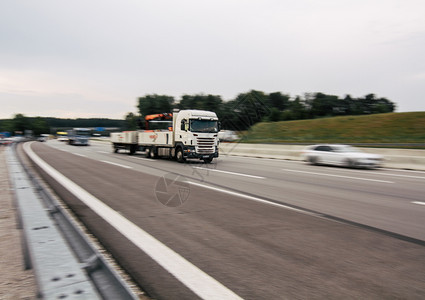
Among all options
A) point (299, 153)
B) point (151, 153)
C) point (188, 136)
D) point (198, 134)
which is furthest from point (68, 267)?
point (299, 153)

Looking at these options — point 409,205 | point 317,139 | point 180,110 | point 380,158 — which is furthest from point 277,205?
point 317,139

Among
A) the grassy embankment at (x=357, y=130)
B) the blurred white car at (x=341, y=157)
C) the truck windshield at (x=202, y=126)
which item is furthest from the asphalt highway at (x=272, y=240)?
the grassy embankment at (x=357, y=130)

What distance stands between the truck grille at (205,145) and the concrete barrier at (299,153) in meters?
4.48

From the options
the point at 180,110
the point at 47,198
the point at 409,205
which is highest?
the point at 180,110

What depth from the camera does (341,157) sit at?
17.2 metres

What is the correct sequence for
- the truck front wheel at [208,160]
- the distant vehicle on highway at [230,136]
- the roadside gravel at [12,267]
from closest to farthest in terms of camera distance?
the roadside gravel at [12,267]
the distant vehicle on highway at [230,136]
the truck front wheel at [208,160]

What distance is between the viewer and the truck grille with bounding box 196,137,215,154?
18.6m

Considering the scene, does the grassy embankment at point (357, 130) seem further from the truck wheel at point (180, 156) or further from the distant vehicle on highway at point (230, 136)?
the truck wheel at point (180, 156)

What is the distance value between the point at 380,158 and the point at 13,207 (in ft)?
54.9

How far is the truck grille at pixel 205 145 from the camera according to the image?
61.1 ft

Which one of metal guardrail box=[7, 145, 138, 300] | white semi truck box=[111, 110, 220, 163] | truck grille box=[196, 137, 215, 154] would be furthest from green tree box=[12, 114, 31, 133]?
metal guardrail box=[7, 145, 138, 300]

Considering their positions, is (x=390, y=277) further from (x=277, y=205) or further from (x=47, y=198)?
(x=47, y=198)

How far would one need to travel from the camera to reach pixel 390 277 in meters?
3.37

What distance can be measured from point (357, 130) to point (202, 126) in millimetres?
39258
